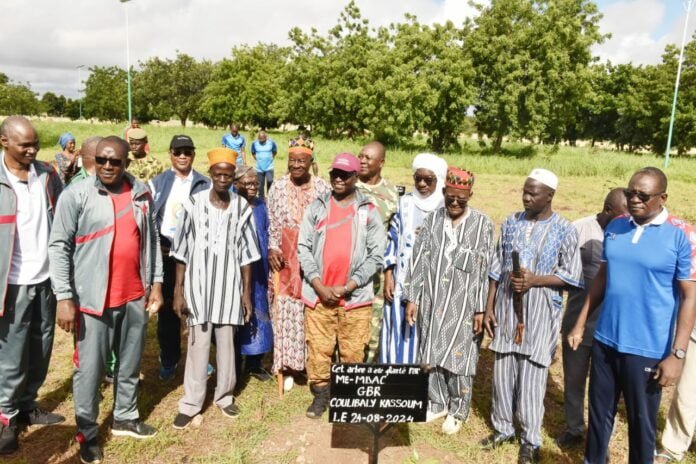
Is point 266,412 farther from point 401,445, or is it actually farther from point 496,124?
point 496,124

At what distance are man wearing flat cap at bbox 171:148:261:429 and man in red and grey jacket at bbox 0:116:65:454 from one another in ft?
2.77

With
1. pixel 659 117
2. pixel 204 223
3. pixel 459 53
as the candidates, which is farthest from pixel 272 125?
pixel 204 223

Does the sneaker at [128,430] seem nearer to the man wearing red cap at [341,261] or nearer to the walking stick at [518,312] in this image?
the man wearing red cap at [341,261]

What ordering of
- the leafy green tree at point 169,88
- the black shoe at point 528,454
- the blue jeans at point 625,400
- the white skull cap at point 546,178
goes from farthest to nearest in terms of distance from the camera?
the leafy green tree at point 169,88 < the black shoe at point 528,454 < the white skull cap at point 546,178 < the blue jeans at point 625,400

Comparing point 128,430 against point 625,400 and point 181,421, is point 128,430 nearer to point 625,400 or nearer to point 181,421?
point 181,421

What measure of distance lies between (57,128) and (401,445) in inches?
1475

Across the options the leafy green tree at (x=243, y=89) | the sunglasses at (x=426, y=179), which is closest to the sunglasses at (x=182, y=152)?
the sunglasses at (x=426, y=179)

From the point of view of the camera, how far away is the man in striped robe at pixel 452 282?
3.42m

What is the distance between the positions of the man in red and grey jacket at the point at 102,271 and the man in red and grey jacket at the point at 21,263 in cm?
33

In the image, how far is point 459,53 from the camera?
94.0 feet

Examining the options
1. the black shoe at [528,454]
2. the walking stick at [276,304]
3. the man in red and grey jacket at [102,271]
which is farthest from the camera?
the walking stick at [276,304]

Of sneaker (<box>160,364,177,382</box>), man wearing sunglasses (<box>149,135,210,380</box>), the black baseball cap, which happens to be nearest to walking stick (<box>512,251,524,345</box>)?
man wearing sunglasses (<box>149,135,210,380</box>)

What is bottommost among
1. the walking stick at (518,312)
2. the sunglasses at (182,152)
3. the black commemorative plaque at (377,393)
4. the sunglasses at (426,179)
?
the black commemorative plaque at (377,393)

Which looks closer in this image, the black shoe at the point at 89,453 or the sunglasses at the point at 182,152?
the black shoe at the point at 89,453
